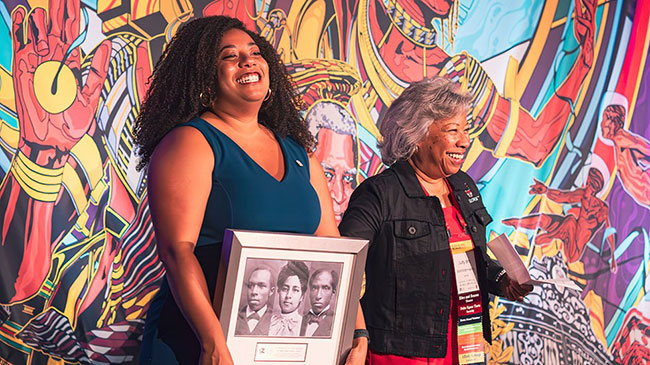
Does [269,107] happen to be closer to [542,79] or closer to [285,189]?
[285,189]

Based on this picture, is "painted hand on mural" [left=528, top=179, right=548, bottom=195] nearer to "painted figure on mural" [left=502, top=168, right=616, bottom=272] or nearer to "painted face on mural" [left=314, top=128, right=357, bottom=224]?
"painted figure on mural" [left=502, top=168, right=616, bottom=272]

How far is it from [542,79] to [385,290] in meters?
3.08

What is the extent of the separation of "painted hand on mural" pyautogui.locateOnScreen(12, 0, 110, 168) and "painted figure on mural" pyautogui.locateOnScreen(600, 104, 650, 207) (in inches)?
131

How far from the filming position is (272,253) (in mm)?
1558

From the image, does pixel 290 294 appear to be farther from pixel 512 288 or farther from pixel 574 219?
pixel 574 219

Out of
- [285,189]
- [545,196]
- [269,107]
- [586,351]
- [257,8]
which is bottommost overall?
[586,351]

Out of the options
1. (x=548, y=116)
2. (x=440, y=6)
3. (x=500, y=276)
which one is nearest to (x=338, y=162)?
(x=440, y=6)

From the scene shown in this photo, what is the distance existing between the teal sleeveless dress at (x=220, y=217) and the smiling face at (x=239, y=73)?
12cm

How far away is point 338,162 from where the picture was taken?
4.35 metres

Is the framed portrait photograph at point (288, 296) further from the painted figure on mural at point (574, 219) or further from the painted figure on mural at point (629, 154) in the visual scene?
the painted figure on mural at point (629, 154)

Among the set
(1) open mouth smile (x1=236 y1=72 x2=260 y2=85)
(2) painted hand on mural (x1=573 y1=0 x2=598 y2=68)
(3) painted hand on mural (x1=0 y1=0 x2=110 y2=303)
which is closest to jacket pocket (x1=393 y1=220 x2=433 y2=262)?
(1) open mouth smile (x1=236 y1=72 x2=260 y2=85)

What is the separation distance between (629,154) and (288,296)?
3977 mm

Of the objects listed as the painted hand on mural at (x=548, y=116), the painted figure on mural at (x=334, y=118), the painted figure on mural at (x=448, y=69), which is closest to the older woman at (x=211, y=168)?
the painted figure on mural at (x=334, y=118)

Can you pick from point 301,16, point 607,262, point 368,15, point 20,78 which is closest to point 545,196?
point 607,262
